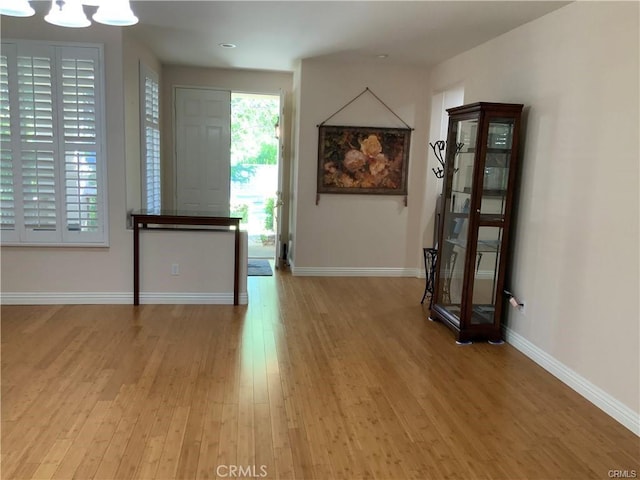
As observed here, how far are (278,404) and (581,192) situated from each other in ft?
7.74

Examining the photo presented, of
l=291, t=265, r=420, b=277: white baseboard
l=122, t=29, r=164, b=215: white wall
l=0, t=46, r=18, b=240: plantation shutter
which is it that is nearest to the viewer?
l=0, t=46, r=18, b=240: plantation shutter

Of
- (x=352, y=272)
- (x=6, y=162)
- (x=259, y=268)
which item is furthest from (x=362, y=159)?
(x=6, y=162)

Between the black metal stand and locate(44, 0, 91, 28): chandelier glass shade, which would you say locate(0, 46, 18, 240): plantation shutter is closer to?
locate(44, 0, 91, 28): chandelier glass shade

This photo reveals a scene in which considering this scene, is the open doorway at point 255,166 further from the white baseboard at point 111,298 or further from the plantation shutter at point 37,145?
the plantation shutter at point 37,145

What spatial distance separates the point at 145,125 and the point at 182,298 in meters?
1.84

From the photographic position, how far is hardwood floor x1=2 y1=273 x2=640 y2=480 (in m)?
2.32

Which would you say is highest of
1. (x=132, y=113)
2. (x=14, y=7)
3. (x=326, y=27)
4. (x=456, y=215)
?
(x=326, y=27)

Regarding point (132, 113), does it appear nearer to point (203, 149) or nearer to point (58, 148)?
point (58, 148)

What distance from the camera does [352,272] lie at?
6.07m

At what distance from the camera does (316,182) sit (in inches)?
231

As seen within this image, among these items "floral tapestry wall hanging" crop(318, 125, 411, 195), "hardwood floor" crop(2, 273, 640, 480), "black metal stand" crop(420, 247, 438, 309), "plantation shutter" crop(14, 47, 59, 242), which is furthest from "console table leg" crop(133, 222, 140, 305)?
"black metal stand" crop(420, 247, 438, 309)

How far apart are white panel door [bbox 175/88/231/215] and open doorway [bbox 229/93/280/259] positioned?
5.09 ft

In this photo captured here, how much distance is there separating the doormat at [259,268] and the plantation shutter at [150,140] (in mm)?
1378

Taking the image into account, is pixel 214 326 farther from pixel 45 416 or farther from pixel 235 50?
pixel 235 50
